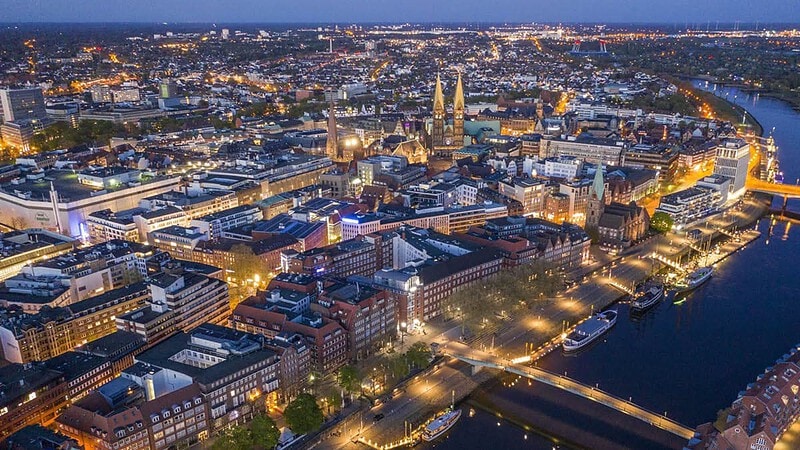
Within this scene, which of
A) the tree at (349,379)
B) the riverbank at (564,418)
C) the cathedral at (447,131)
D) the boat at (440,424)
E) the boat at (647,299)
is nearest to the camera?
the riverbank at (564,418)

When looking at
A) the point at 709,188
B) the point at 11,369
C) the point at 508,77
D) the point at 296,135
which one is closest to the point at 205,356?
the point at 11,369

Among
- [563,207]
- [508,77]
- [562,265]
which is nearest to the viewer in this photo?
[562,265]

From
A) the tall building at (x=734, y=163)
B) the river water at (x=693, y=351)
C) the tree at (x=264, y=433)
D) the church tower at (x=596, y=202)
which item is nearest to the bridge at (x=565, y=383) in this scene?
the river water at (x=693, y=351)

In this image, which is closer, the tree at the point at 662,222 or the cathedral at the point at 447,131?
the tree at the point at 662,222

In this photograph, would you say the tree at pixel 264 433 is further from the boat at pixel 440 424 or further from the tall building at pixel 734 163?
the tall building at pixel 734 163

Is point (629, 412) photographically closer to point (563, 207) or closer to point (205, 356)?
point (205, 356)

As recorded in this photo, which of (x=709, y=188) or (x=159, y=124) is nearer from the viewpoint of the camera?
(x=709, y=188)
